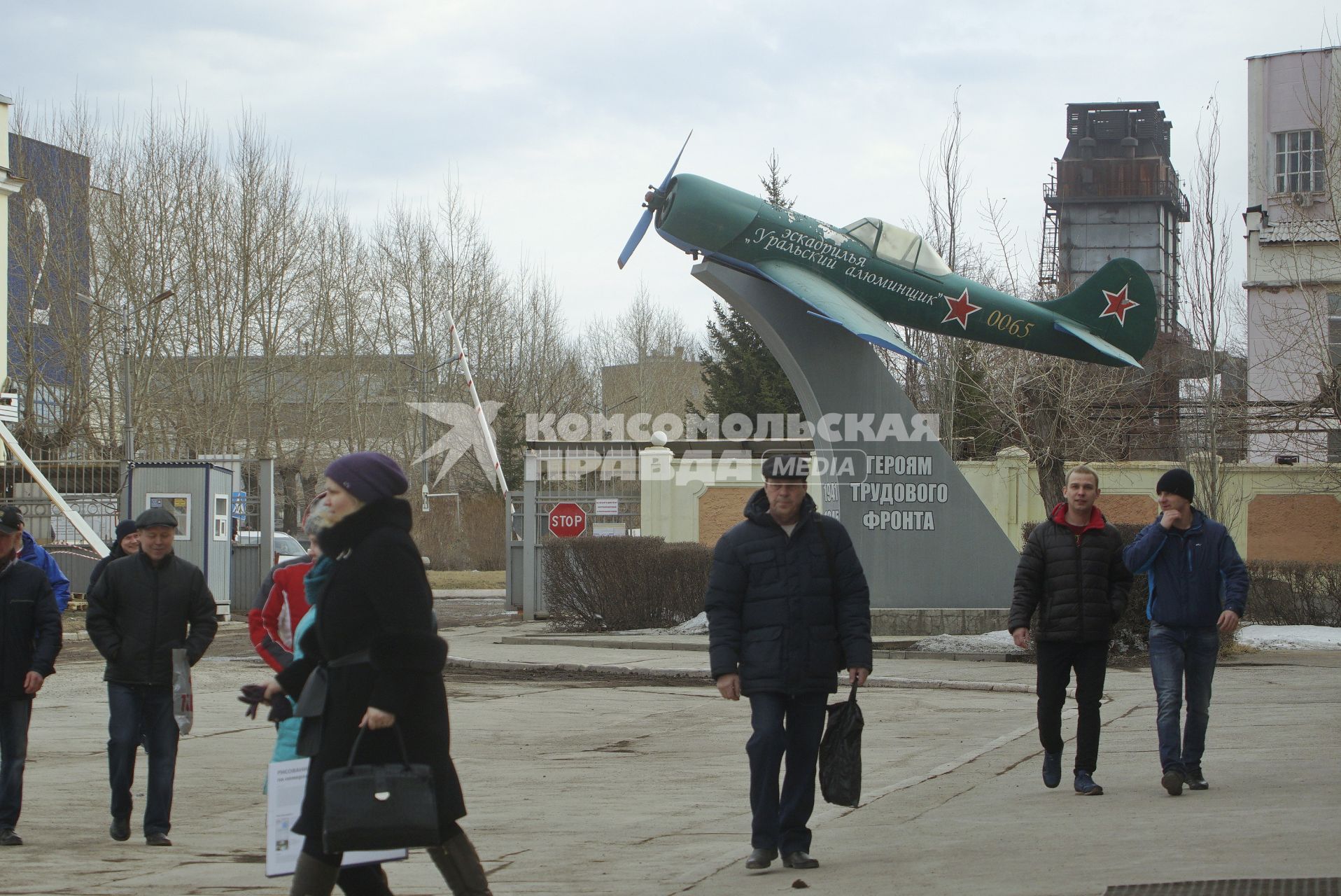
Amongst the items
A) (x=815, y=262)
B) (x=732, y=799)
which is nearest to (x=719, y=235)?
(x=815, y=262)

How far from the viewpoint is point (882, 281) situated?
18.5 metres

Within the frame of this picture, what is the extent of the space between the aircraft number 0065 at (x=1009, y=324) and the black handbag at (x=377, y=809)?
1556cm

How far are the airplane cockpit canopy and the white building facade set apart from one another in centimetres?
735

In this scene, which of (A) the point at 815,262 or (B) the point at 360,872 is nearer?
(B) the point at 360,872

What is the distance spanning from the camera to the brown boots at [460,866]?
4.55 metres

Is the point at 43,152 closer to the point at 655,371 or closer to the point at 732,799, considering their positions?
the point at 732,799

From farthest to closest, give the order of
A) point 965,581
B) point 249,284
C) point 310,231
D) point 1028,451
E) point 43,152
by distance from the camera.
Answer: point 310,231 < point 249,284 < point 43,152 < point 1028,451 < point 965,581

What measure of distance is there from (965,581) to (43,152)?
3065cm

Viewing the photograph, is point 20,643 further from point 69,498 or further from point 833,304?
point 69,498

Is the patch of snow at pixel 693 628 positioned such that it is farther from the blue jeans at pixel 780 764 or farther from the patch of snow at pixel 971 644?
the blue jeans at pixel 780 764

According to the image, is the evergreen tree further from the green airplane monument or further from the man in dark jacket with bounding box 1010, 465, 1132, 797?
the man in dark jacket with bounding box 1010, 465, 1132, 797

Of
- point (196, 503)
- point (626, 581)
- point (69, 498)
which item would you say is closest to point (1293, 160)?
point (626, 581)

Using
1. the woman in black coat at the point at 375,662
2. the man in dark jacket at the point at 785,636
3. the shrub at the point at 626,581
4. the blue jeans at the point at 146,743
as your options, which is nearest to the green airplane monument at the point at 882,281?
the shrub at the point at 626,581

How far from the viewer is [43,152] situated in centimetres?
3803
